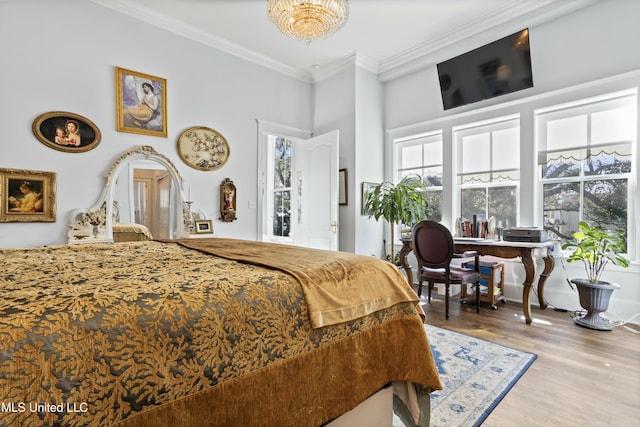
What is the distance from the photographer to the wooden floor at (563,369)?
1.63 m

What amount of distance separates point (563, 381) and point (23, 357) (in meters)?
2.59

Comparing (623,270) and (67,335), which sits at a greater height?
(67,335)

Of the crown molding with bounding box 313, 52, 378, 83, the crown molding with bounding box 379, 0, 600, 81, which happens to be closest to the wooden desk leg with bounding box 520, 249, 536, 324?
the crown molding with bounding box 379, 0, 600, 81

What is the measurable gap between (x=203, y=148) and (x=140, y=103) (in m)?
0.81

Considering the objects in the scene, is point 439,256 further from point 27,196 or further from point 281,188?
point 27,196

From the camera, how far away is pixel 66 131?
3080 millimetres

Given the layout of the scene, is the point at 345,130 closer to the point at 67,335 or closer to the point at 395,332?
the point at 395,332

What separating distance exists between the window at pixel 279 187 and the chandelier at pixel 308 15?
10.3 feet

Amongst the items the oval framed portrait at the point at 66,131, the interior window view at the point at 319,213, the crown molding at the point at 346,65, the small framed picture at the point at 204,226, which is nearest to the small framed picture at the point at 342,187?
the interior window view at the point at 319,213

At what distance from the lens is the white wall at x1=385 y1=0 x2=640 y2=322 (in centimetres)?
303

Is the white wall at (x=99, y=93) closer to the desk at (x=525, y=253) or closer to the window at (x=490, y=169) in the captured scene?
the desk at (x=525, y=253)

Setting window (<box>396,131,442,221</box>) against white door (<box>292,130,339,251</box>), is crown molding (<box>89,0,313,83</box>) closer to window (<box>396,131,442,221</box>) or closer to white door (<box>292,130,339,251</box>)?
white door (<box>292,130,339,251</box>)

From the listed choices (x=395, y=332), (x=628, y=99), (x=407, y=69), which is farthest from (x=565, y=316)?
(x=407, y=69)

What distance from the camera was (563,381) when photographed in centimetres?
196
